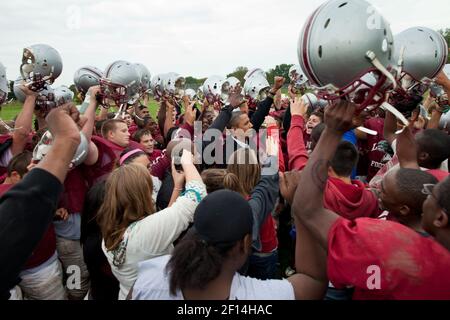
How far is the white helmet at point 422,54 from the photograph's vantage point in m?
3.42

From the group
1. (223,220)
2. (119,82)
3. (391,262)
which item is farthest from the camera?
(119,82)

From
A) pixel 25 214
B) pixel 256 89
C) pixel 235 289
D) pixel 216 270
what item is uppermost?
pixel 256 89

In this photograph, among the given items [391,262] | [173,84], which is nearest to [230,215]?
[391,262]

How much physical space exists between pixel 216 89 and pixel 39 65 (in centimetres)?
579

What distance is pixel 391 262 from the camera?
1.57m

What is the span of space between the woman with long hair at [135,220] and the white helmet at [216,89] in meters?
7.28

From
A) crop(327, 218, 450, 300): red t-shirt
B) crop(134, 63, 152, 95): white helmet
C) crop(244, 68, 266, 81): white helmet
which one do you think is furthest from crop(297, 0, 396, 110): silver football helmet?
crop(244, 68, 266, 81): white helmet

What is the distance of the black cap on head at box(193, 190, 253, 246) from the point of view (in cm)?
169

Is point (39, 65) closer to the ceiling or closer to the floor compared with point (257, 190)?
closer to the ceiling

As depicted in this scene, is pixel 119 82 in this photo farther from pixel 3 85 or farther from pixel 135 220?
pixel 135 220

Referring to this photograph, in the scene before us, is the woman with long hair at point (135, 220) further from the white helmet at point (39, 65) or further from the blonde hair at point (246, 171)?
the white helmet at point (39, 65)

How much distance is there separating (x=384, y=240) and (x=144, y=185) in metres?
1.62

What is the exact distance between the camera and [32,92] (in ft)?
14.0
